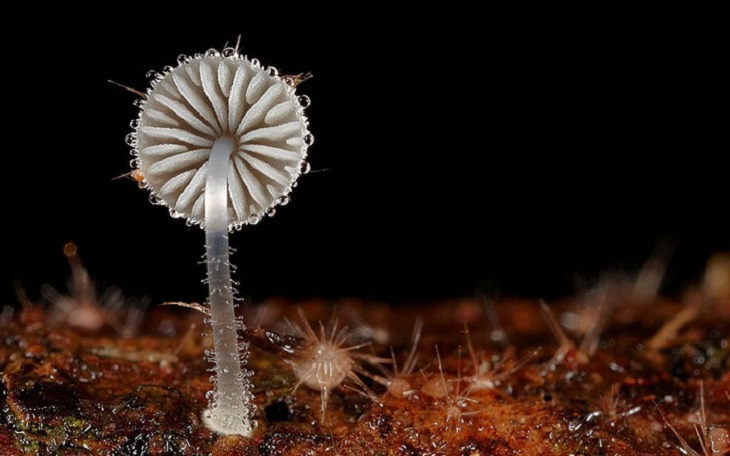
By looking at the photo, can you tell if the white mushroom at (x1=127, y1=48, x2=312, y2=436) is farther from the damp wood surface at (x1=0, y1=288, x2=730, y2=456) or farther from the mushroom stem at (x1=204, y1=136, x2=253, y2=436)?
the damp wood surface at (x1=0, y1=288, x2=730, y2=456)

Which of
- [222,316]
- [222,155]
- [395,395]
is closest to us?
[222,155]

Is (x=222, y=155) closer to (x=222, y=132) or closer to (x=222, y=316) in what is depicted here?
(x=222, y=132)

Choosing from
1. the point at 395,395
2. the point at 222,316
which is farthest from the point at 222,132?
the point at 395,395

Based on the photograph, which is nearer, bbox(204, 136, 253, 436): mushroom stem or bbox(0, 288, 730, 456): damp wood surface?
bbox(204, 136, 253, 436): mushroom stem

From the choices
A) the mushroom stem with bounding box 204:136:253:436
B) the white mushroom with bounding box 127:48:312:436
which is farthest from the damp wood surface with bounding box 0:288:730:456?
the white mushroom with bounding box 127:48:312:436

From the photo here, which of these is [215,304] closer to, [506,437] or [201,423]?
[201,423]

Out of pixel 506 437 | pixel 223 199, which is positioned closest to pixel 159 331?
pixel 223 199
